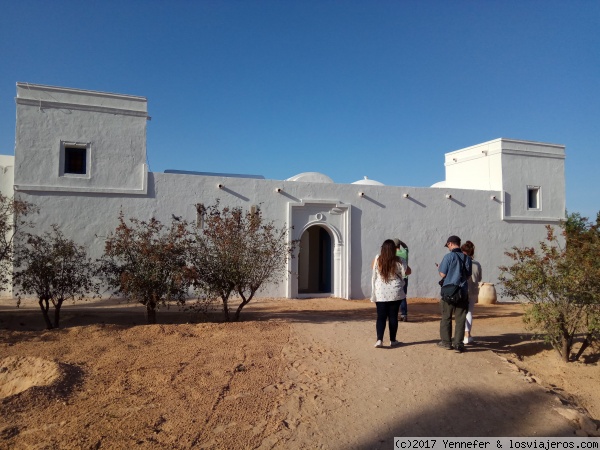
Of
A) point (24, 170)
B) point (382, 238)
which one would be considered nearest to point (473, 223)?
point (382, 238)

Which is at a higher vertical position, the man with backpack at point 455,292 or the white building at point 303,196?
the white building at point 303,196

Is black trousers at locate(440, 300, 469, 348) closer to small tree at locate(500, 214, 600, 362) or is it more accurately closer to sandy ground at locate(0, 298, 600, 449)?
sandy ground at locate(0, 298, 600, 449)

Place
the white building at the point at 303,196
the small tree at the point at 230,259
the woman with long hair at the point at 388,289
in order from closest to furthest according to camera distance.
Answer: the woman with long hair at the point at 388,289 → the small tree at the point at 230,259 → the white building at the point at 303,196

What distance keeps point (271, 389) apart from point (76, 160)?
10.8m

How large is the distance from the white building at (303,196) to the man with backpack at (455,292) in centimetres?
795

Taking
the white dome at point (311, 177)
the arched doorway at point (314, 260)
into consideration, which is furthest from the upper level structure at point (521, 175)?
the arched doorway at point (314, 260)

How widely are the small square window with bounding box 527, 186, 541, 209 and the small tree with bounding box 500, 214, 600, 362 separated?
39.1 feet

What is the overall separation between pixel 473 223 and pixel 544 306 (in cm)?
1047

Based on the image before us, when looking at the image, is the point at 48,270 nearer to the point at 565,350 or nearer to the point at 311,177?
the point at 565,350

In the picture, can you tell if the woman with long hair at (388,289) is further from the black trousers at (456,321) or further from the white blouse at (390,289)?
the black trousers at (456,321)

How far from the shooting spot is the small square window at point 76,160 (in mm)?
12961

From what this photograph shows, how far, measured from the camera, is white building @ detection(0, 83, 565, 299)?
1266 centimetres

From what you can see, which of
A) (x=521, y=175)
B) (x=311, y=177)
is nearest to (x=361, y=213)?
(x=311, y=177)

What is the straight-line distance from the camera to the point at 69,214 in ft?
41.3
